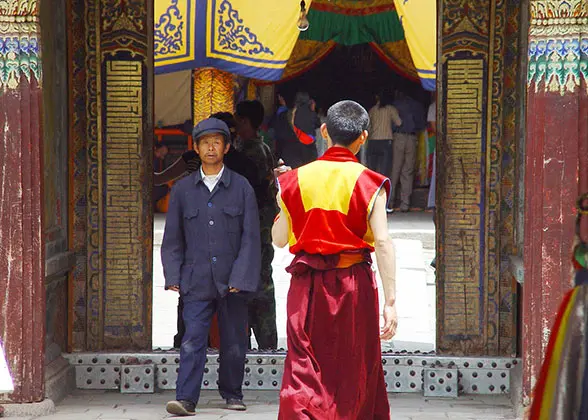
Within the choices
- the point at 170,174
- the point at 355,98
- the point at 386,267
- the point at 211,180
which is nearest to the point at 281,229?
the point at 386,267

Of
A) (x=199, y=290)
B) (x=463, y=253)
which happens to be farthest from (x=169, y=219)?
(x=463, y=253)

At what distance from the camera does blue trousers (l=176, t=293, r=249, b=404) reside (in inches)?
270

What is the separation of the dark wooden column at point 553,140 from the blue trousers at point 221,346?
1.67 meters

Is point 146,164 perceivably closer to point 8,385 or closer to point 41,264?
point 41,264

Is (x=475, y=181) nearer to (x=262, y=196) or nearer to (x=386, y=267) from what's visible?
(x=262, y=196)

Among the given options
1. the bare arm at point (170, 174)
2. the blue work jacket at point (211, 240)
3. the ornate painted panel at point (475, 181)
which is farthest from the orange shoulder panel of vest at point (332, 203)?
the bare arm at point (170, 174)

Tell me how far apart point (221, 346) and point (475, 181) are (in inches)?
71.2

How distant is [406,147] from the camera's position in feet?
62.0

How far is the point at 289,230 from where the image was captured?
5832 mm

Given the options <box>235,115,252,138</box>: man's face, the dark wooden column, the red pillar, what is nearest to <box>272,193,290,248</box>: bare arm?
the dark wooden column

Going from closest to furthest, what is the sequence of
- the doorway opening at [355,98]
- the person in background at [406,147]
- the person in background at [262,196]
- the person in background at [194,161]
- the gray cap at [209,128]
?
1. the gray cap at [209,128]
2. the person in background at [194,161]
3. the person in background at [262,196]
4. the doorway opening at [355,98]
5. the person in background at [406,147]

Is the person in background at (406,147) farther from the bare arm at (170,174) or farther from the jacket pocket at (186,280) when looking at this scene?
the jacket pocket at (186,280)

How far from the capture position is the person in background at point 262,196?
320 inches

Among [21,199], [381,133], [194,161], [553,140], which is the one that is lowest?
[21,199]
